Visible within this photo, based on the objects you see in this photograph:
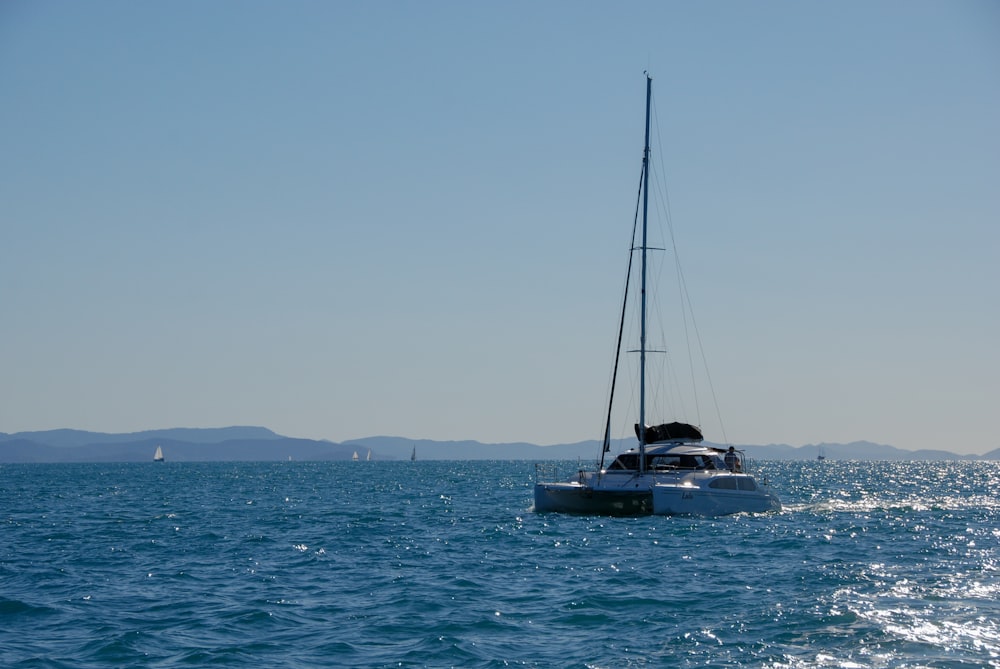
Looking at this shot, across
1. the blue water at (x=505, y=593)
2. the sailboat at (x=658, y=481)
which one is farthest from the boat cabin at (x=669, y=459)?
the blue water at (x=505, y=593)

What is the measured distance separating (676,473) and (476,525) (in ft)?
33.4

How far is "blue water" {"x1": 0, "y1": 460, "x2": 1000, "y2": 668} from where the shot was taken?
63.3ft

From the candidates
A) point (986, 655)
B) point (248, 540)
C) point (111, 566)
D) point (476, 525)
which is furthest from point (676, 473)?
point (986, 655)

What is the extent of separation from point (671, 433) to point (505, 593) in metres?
28.5

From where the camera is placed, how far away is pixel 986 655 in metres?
18.4

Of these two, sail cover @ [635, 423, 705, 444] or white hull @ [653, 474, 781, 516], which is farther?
sail cover @ [635, 423, 705, 444]

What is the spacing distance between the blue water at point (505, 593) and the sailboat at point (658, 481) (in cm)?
103

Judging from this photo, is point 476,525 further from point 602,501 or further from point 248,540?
point 248,540

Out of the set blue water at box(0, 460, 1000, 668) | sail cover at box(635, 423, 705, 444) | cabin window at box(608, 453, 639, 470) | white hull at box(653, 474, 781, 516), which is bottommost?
blue water at box(0, 460, 1000, 668)

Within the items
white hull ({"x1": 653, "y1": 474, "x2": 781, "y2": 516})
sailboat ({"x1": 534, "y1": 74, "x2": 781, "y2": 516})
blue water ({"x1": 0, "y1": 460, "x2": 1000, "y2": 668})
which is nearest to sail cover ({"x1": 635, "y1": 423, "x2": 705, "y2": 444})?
sailboat ({"x1": 534, "y1": 74, "x2": 781, "y2": 516})

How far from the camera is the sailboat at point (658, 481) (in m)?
46.8

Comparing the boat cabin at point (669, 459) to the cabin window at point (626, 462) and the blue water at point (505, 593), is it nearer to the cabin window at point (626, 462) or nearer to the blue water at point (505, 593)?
the cabin window at point (626, 462)

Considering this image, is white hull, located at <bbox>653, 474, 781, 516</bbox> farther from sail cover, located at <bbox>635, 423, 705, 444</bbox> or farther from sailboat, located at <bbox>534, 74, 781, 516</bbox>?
sail cover, located at <bbox>635, 423, 705, 444</bbox>

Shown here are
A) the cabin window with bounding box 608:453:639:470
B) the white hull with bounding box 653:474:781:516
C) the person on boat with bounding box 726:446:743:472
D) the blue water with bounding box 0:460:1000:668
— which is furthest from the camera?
the person on boat with bounding box 726:446:743:472
